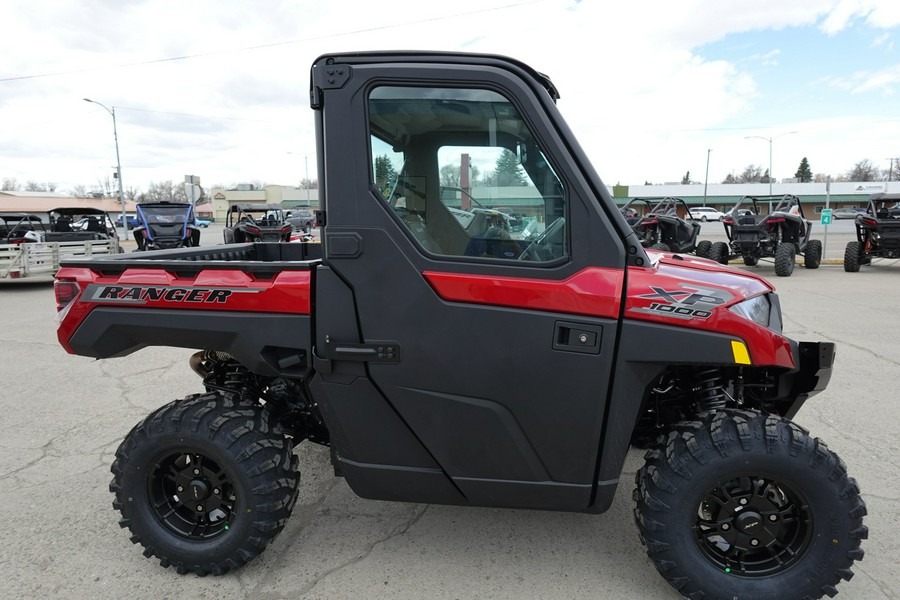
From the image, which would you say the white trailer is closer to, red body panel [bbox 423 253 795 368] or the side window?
the side window

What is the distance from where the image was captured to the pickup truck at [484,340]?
2.16 m

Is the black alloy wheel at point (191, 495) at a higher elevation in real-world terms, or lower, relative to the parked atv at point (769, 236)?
lower

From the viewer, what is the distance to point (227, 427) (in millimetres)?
2492

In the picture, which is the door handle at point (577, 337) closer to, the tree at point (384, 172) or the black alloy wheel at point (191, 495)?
the tree at point (384, 172)

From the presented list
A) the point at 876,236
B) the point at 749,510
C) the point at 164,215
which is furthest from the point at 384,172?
the point at 164,215

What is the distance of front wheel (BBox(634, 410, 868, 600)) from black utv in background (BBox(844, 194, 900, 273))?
13936 mm

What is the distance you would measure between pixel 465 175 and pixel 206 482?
6.09ft

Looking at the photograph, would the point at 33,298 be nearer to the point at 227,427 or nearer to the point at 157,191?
the point at 227,427

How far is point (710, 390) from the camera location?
2.58m

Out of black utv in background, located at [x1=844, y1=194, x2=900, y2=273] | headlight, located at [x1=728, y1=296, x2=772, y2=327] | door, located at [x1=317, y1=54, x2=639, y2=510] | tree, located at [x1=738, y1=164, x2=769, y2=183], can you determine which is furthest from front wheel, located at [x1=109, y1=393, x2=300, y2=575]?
tree, located at [x1=738, y1=164, x2=769, y2=183]

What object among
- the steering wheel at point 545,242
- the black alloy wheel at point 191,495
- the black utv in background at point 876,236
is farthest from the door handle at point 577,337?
the black utv in background at point 876,236

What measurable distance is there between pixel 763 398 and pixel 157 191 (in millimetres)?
112741

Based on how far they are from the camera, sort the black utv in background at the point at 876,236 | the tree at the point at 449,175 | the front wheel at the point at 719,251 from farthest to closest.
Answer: the front wheel at the point at 719,251
the black utv in background at the point at 876,236
the tree at the point at 449,175

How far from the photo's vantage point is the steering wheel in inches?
85.6
